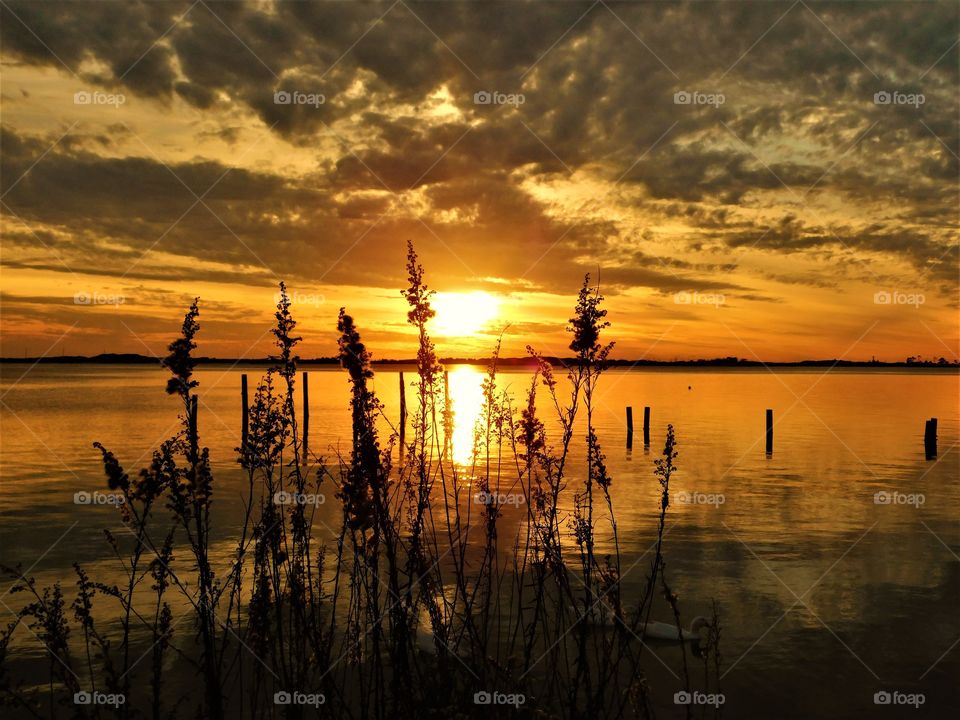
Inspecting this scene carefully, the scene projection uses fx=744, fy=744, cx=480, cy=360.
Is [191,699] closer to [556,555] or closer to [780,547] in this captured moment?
[556,555]

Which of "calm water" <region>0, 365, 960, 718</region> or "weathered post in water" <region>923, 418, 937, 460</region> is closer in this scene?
"calm water" <region>0, 365, 960, 718</region>

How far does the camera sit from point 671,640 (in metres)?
11.1

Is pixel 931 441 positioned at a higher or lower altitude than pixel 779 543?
higher

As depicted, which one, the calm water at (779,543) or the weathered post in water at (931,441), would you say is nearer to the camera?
the calm water at (779,543)

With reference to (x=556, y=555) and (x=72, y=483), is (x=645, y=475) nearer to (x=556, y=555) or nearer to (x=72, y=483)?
(x=72, y=483)

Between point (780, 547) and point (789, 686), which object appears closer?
point (789, 686)

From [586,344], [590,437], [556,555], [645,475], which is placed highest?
[586,344]

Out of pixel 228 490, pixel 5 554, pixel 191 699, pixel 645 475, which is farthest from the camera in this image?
pixel 645 475

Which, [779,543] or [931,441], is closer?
[779,543]

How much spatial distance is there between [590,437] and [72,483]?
27933 mm

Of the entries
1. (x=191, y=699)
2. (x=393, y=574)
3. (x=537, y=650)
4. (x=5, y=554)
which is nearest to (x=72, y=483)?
(x=5, y=554)

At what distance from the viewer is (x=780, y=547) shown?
1862 centimetres

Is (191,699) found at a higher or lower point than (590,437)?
lower

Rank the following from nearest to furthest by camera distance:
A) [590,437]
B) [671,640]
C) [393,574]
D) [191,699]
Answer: [393,574], [590,437], [191,699], [671,640]
